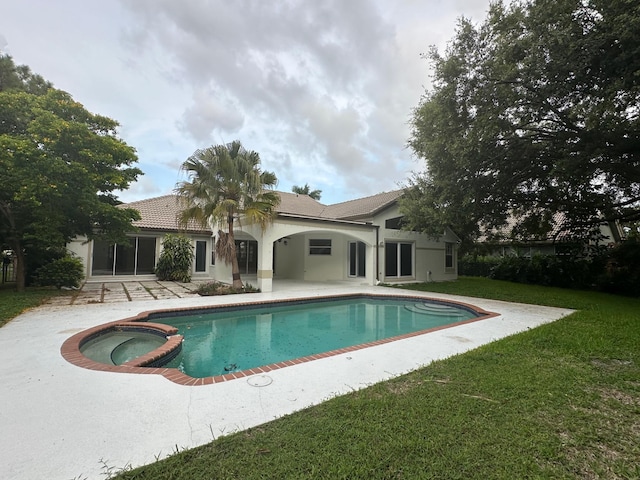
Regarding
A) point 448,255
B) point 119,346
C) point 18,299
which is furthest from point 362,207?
point 18,299

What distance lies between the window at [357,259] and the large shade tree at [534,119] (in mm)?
3872

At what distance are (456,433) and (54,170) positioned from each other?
13053 millimetres

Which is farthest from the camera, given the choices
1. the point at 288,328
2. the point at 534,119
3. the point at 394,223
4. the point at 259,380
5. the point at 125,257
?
the point at 394,223

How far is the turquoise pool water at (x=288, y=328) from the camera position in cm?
640

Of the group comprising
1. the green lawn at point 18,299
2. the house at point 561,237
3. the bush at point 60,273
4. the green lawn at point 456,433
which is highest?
the house at point 561,237

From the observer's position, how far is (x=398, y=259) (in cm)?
1845

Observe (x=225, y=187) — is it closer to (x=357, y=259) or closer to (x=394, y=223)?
(x=357, y=259)

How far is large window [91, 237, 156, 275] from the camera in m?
17.0

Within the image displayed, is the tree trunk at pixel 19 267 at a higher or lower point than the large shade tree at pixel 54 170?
lower

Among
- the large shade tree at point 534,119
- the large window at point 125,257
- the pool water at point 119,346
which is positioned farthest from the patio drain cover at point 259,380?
the large window at point 125,257

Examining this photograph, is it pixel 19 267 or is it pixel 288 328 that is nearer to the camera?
pixel 288 328

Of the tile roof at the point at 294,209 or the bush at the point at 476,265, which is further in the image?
the bush at the point at 476,265

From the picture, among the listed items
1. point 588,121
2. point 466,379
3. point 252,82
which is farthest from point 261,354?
point 252,82

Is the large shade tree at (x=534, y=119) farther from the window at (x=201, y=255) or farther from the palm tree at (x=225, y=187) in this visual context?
the window at (x=201, y=255)
